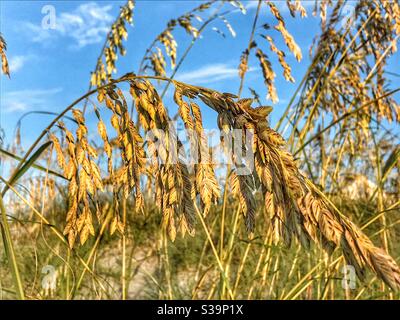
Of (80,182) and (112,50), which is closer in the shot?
(80,182)

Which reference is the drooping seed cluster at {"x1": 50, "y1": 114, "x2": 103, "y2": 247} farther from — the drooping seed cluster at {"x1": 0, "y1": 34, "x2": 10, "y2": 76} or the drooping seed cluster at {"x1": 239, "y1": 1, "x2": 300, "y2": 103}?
the drooping seed cluster at {"x1": 239, "y1": 1, "x2": 300, "y2": 103}

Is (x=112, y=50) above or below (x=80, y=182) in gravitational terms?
above

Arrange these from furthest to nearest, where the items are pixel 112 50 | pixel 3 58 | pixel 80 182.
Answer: pixel 112 50
pixel 3 58
pixel 80 182

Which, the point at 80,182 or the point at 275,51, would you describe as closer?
the point at 80,182

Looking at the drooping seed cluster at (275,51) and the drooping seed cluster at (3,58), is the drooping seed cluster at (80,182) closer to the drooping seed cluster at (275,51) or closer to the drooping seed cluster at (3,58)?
the drooping seed cluster at (3,58)

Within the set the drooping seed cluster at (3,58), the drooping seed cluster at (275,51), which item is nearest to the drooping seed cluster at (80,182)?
the drooping seed cluster at (3,58)

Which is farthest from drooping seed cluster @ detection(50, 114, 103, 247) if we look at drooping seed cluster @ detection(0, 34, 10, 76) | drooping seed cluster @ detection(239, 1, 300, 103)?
drooping seed cluster @ detection(239, 1, 300, 103)

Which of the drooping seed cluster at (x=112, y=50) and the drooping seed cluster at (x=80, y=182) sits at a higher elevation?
the drooping seed cluster at (x=112, y=50)

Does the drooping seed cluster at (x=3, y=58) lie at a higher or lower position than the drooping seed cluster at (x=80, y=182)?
higher

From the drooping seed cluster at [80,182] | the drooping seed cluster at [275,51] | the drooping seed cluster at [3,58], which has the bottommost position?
the drooping seed cluster at [80,182]

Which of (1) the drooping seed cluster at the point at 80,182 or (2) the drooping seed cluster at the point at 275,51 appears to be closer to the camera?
(1) the drooping seed cluster at the point at 80,182

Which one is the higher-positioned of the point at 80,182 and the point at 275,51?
the point at 275,51

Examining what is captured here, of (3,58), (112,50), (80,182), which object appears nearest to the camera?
(80,182)
